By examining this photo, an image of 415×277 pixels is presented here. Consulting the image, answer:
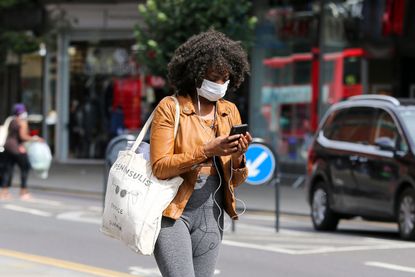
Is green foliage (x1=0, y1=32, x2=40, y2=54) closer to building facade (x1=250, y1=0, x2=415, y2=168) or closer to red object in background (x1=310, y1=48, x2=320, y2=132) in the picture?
building facade (x1=250, y1=0, x2=415, y2=168)

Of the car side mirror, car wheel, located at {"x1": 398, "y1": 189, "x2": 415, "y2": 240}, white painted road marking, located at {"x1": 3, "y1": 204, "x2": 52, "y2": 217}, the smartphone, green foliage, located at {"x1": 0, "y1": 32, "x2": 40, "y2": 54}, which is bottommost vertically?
white painted road marking, located at {"x1": 3, "y1": 204, "x2": 52, "y2": 217}

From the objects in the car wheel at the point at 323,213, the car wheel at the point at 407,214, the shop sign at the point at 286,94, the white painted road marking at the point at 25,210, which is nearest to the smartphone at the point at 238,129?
the car wheel at the point at 407,214

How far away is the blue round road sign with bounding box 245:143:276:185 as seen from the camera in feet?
46.2

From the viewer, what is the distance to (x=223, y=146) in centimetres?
527

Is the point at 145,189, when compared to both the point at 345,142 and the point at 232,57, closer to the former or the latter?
the point at 232,57

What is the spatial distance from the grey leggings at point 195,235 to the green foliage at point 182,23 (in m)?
16.4

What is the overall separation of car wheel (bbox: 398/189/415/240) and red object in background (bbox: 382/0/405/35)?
38.1ft

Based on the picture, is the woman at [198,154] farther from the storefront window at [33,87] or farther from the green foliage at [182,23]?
→ the storefront window at [33,87]

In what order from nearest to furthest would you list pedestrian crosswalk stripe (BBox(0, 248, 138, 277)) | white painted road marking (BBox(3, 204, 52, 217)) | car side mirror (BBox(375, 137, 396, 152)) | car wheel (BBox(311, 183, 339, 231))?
pedestrian crosswalk stripe (BBox(0, 248, 138, 277)) → car side mirror (BBox(375, 137, 396, 152)) → car wheel (BBox(311, 183, 339, 231)) → white painted road marking (BBox(3, 204, 52, 217))

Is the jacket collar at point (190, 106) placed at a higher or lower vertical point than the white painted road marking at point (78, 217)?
higher

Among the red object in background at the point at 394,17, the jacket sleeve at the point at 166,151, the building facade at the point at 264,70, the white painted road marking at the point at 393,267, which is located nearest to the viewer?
the jacket sleeve at the point at 166,151

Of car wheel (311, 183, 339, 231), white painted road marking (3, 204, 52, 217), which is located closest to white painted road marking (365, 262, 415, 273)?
car wheel (311, 183, 339, 231)

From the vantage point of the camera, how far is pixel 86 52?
115ft

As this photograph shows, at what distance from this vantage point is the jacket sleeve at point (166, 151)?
5.36 meters
